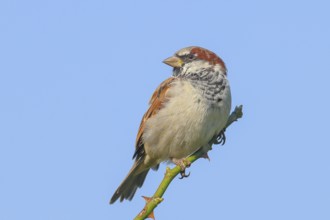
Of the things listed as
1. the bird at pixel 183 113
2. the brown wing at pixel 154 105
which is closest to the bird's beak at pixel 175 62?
the bird at pixel 183 113

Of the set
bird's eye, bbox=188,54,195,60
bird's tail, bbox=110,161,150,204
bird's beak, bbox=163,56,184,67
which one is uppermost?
bird's eye, bbox=188,54,195,60

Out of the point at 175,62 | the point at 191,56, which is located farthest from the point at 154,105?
the point at 191,56

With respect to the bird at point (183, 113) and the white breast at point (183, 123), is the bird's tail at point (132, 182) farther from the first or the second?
the white breast at point (183, 123)

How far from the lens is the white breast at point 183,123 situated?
4.26 metres

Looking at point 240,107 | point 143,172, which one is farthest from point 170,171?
point 143,172

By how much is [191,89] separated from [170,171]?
82.0 inches

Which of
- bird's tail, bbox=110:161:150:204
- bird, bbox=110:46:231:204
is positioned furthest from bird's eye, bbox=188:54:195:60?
bird's tail, bbox=110:161:150:204

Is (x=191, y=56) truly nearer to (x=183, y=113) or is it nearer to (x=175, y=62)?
(x=175, y=62)

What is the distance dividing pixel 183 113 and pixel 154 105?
0.45m

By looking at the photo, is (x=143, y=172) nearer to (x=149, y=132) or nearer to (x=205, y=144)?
(x=149, y=132)

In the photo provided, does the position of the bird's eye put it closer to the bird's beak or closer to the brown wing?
the bird's beak

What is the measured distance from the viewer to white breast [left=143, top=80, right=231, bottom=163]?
426 centimetres

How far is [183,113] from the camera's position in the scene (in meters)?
4.35

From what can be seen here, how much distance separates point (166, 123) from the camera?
4520 millimetres
